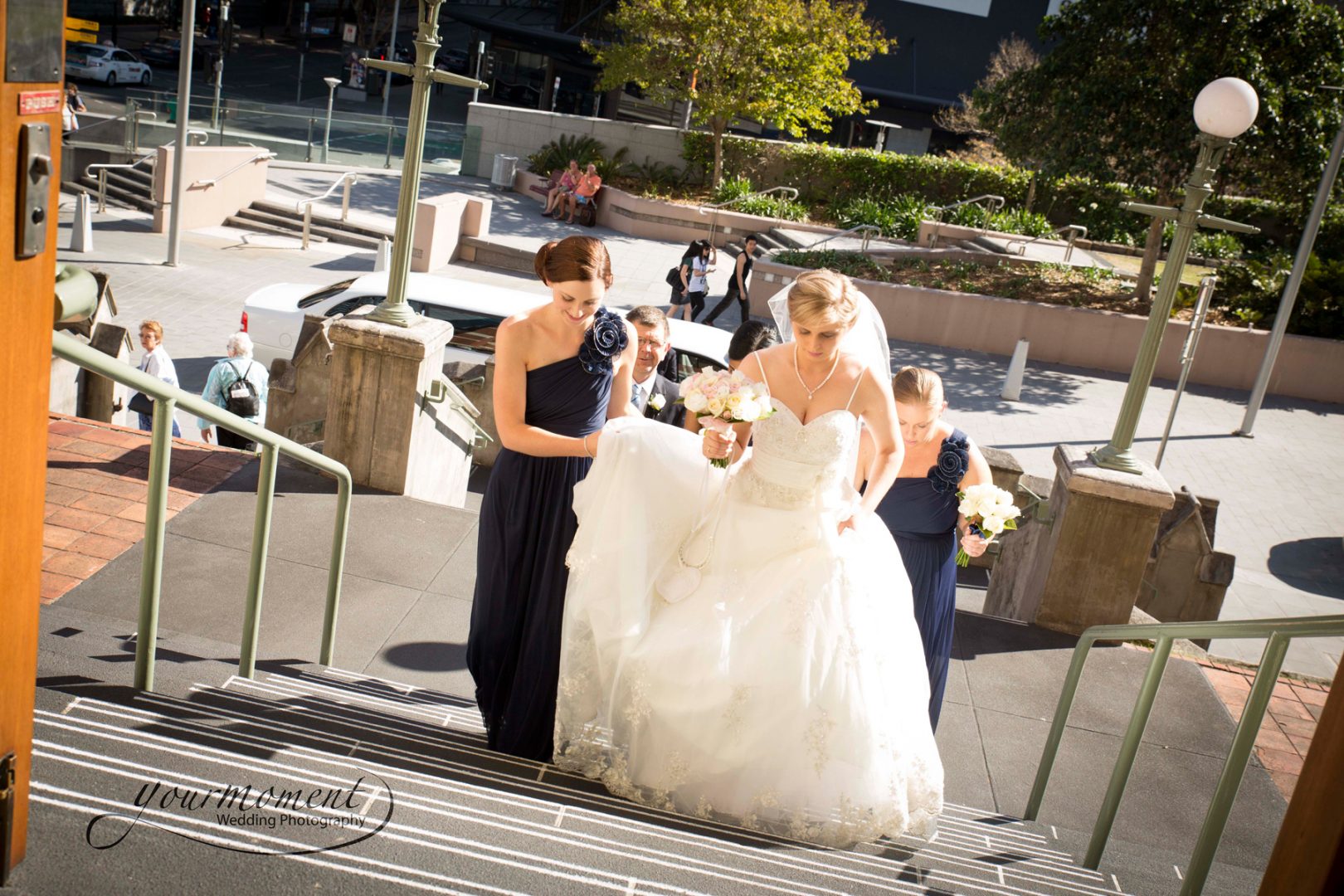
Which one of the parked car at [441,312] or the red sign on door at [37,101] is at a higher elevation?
the red sign on door at [37,101]

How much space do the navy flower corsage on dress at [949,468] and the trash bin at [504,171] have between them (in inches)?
939

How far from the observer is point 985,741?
552cm

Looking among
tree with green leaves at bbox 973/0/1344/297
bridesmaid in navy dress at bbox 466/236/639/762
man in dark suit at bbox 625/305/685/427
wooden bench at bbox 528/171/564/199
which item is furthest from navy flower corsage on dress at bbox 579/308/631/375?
wooden bench at bbox 528/171/564/199

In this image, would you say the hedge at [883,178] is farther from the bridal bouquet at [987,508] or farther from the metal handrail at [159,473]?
the metal handrail at [159,473]

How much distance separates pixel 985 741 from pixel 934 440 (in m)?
1.57

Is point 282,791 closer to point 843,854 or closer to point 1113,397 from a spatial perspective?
point 843,854

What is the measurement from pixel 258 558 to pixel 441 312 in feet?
25.7

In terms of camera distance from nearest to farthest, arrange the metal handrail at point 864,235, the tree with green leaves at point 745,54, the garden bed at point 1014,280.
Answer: the garden bed at point 1014,280, the metal handrail at point 864,235, the tree with green leaves at point 745,54

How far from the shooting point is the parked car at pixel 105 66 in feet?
124

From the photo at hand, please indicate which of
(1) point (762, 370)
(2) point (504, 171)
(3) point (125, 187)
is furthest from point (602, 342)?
(2) point (504, 171)

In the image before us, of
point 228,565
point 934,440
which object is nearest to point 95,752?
point 228,565

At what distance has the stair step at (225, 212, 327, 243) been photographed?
20.5 metres

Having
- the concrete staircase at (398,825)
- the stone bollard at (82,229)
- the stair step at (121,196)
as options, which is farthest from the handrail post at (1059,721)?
the stair step at (121,196)

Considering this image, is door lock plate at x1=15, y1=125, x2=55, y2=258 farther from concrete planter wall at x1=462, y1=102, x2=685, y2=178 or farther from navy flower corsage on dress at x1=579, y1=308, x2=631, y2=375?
concrete planter wall at x1=462, y1=102, x2=685, y2=178
